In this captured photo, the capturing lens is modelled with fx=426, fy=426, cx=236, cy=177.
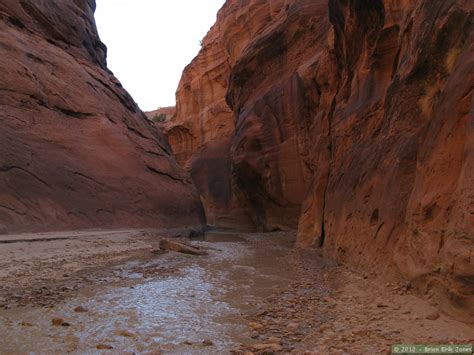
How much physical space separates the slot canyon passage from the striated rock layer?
4 cm

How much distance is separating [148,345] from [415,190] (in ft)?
11.3

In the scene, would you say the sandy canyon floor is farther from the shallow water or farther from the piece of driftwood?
the piece of driftwood

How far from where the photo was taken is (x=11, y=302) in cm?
448

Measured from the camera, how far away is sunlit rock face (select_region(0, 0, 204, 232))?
11117 mm

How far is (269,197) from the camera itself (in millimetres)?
20516

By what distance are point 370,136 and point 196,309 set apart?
5011 millimetres

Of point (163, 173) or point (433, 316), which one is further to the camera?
point (163, 173)

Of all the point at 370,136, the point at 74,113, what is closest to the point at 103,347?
the point at 370,136

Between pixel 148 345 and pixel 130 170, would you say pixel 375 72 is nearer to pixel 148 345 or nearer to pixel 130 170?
pixel 148 345

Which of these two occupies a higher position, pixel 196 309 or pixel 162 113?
pixel 162 113

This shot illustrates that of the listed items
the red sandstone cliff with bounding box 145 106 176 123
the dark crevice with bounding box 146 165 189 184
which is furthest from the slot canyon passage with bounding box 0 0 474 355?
the red sandstone cliff with bounding box 145 106 176 123

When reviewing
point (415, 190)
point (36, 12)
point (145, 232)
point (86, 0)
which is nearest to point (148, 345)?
point (415, 190)

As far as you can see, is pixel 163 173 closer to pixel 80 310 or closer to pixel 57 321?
pixel 80 310

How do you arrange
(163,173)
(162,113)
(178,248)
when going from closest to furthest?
(178,248) < (163,173) < (162,113)
